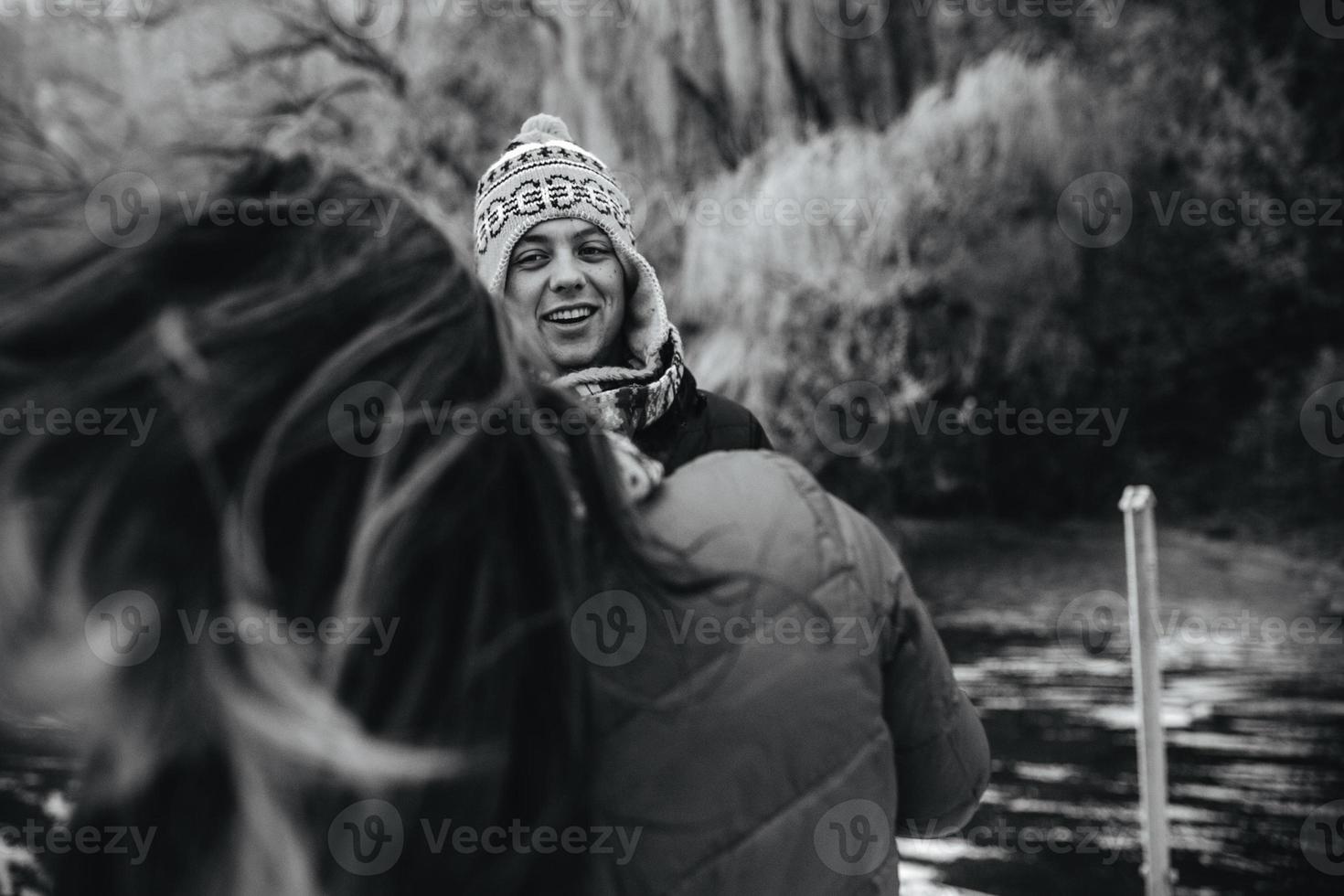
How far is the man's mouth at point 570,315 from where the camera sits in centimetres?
162

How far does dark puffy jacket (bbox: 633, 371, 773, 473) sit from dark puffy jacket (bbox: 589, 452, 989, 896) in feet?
2.67

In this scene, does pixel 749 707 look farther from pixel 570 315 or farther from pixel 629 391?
pixel 570 315

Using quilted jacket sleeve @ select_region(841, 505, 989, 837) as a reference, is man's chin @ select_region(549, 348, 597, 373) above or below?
above

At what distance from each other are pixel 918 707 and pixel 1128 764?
4.23 meters

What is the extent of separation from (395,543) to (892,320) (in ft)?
18.5

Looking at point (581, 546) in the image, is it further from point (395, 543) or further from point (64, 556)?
point (64, 556)

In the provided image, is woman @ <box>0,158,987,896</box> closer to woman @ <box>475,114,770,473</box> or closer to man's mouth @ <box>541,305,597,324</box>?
woman @ <box>475,114,770,473</box>

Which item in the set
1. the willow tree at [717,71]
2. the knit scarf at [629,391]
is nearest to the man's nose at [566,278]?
the knit scarf at [629,391]

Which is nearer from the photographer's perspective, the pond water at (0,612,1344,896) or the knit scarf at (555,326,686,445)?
the knit scarf at (555,326,686,445)

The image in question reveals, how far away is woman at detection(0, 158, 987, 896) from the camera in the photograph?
16.0 inches

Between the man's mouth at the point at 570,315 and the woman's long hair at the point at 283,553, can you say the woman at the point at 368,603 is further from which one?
the man's mouth at the point at 570,315

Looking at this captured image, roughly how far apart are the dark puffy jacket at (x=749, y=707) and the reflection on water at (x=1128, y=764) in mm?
3346

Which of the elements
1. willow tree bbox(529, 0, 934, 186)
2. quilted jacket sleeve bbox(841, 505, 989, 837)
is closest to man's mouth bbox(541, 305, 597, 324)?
quilted jacket sleeve bbox(841, 505, 989, 837)

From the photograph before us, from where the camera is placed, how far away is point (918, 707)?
2.18 ft
